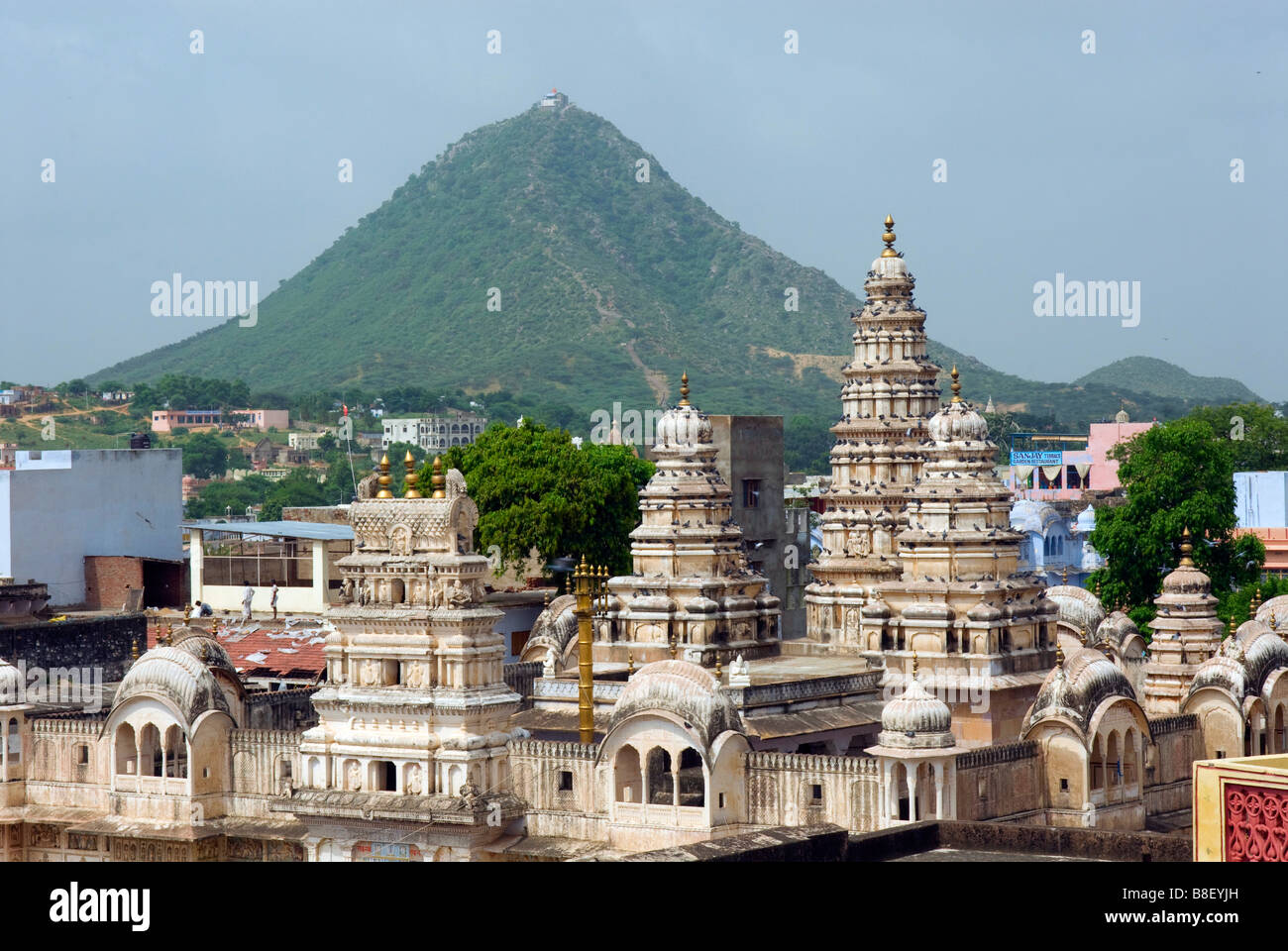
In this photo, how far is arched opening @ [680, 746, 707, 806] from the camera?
3462 cm

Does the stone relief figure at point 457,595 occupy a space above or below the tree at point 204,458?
below

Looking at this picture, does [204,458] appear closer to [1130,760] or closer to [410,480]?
[410,480]

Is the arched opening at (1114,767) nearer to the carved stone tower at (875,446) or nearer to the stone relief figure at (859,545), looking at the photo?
the carved stone tower at (875,446)

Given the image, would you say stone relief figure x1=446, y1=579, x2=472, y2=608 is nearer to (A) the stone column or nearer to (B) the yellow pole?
(B) the yellow pole

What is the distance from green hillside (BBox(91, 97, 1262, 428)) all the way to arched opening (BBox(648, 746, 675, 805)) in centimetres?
11972

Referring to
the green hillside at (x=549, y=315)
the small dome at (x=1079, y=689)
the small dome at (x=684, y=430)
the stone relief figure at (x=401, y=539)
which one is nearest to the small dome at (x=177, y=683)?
the stone relief figure at (x=401, y=539)

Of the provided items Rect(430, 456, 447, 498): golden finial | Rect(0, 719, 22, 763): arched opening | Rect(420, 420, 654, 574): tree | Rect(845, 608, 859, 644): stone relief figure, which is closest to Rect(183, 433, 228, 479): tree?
Rect(420, 420, 654, 574): tree

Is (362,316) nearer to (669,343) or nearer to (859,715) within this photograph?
(669,343)

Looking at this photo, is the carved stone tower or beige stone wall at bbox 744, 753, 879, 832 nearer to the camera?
beige stone wall at bbox 744, 753, 879, 832

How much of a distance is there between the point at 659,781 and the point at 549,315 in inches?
5508

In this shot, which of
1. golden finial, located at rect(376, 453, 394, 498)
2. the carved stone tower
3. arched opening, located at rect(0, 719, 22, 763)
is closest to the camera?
golden finial, located at rect(376, 453, 394, 498)

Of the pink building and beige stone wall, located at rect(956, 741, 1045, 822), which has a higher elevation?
the pink building

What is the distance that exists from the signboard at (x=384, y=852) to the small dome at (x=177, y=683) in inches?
191

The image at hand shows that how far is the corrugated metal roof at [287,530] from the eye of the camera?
63.1 metres
